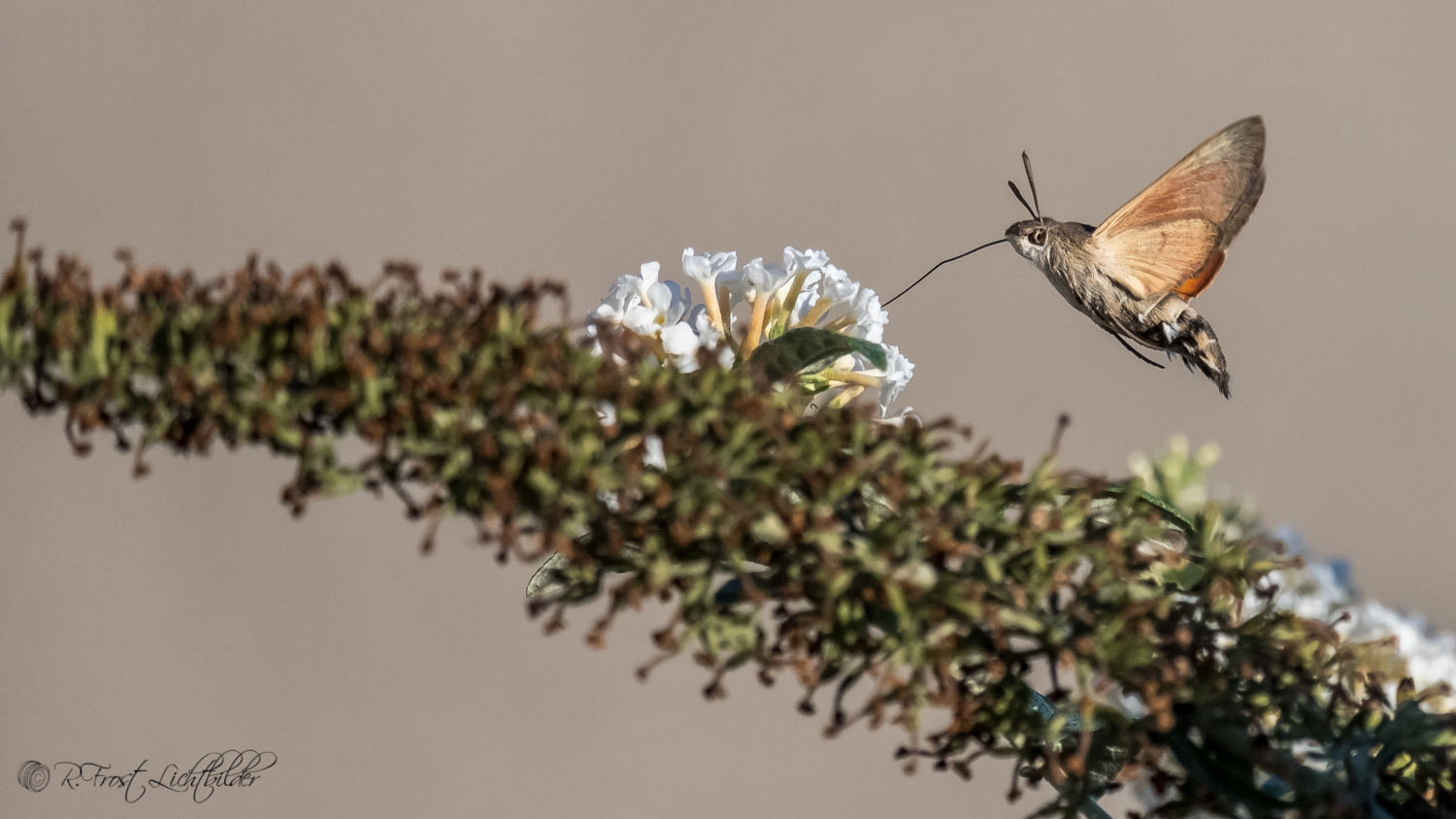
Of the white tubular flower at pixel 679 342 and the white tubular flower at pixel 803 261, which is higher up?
the white tubular flower at pixel 803 261

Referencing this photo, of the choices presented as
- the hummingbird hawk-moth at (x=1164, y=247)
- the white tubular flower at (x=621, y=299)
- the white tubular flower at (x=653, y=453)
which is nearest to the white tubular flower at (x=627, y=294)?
the white tubular flower at (x=621, y=299)

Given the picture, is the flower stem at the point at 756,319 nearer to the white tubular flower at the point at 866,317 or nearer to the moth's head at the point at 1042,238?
the white tubular flower at the point at 866,317

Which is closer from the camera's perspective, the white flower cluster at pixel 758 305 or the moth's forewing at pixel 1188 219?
the white flower cluster at pixel 758 305

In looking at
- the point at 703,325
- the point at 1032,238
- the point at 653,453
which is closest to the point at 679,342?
the point at 703,325

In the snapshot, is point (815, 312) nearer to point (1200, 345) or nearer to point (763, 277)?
point (763, 277)

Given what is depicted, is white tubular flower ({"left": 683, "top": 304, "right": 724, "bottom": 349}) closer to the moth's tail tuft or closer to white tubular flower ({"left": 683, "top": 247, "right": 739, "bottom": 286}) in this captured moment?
white tubular flower ({"left": 683, "top": 247, "right": 739, "bottom": 286})

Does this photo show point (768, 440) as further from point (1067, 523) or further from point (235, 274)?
point (235, 274)

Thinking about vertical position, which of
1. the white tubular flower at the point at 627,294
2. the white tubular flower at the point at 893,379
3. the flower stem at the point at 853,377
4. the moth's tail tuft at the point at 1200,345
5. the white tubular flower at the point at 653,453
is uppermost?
the moth's tail tuft at the point at 1200,345
